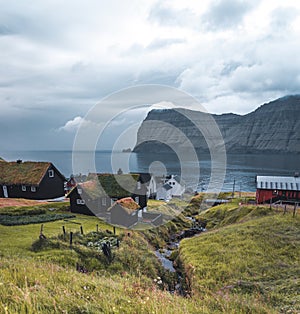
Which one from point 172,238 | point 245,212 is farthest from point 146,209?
point 245,212

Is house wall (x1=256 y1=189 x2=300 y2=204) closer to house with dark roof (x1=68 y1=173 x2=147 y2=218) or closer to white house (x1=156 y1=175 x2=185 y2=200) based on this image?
house with dark roof (x1=68 y1=173 x2=147 y2=218)

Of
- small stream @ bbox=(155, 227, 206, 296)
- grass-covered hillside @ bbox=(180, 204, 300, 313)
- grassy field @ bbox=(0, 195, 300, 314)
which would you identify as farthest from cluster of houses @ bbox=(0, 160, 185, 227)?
grass-covered hillside @ bbox=(180, 204, 300, 313)

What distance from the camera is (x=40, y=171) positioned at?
41.0 m

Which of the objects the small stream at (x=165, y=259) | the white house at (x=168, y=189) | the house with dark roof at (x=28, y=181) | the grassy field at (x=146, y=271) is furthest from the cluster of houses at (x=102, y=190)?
the white house at (x=168, y=189)

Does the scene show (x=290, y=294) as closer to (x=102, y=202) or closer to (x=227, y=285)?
(x=227, y=285)

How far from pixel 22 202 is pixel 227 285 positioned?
29921mm

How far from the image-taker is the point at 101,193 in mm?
34594

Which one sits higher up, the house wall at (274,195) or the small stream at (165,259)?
the house wall at (274,195)

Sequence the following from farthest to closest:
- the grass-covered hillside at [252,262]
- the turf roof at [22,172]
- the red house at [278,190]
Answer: the turf roof at [22,172] → the red house at [278,190] → the grass-covered hillside at [252,262]

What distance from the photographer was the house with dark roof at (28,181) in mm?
40219

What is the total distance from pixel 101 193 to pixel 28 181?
13540 millimetres

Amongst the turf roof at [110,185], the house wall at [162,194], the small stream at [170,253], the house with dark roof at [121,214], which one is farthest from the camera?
the house wall at [162,194]

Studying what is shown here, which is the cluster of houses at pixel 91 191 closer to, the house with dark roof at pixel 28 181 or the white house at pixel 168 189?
the house with dark roof at pixel 28 181

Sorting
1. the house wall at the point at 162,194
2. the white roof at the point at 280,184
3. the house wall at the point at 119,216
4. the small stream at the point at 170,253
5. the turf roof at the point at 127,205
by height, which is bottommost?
the small stream at the point at 170,253
